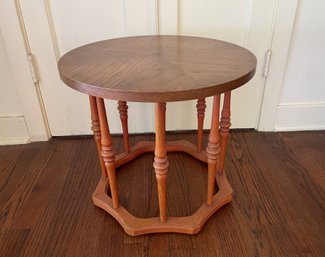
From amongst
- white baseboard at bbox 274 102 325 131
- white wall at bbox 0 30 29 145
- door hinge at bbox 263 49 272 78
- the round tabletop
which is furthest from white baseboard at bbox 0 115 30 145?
white baseboard at bbox 274 102 325 131

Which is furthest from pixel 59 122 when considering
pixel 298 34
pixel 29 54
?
pixel 298 34

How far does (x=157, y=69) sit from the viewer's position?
846mm

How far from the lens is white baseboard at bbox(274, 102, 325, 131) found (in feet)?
5.24

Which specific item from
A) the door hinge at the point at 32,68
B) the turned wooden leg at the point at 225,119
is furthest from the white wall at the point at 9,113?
the turned wooden leg at the point at 225,119

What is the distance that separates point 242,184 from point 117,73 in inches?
31.3

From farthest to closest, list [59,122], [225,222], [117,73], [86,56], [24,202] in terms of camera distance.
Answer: [59,122], [24,202], [225,222], [86,56], [117,73]

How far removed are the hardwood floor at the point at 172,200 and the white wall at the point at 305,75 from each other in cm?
10

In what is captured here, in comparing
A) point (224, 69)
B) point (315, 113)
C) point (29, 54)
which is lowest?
point (315, 113)

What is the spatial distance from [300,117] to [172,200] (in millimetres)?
977

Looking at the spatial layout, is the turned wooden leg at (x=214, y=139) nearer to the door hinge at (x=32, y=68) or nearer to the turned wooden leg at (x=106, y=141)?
the turned wooden leg at (x=106, y=141)

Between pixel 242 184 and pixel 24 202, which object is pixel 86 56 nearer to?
pixel 24 202

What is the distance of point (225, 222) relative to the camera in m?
1.08

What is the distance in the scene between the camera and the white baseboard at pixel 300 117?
1.60 m

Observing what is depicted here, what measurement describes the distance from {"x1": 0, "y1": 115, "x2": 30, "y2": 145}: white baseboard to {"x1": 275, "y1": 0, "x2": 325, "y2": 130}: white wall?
148cm
